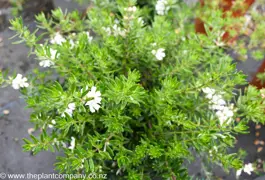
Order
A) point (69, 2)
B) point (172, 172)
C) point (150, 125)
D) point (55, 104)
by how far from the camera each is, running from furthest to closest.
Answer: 1. point (69, 2)
2. point (150, 125)
3. point (172, 172)
4. point (55, 104)

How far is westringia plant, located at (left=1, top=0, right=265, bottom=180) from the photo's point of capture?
4.39 ft

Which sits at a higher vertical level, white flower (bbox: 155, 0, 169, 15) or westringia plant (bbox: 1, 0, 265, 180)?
white flower (bbox: 155, 0, 169, 15)

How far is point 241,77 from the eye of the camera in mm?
1480

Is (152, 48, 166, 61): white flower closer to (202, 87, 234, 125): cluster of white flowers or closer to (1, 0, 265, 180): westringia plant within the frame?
(1, 0, 265, 180): westringia plant

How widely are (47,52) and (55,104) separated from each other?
0.99 ft

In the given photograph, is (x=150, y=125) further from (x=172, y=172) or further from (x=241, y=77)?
(x=241, y=77)

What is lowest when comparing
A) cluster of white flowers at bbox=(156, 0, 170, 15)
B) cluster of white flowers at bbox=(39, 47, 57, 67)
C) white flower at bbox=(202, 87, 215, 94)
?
white flower at bbox=(202, 87, 215, 94)

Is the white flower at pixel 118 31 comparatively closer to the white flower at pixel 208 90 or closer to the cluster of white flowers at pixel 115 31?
the cluster of white flowers at pixel 115 31

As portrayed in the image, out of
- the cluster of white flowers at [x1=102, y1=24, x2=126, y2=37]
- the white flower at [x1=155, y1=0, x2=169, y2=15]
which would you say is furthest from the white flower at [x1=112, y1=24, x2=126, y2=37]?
the white flower at [x1=155, y1=0, x2=169, y2=15]

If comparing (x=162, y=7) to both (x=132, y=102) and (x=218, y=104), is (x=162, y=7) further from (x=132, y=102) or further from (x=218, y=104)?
(x=132, y=102)

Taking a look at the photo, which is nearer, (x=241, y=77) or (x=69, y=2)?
(x=241, y=77)

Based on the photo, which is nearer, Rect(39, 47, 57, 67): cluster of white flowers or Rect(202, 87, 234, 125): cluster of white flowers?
Rect(39, 47, 57, 67): cluster of white flowers

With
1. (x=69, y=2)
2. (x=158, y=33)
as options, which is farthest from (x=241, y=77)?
(x=69, y=2)

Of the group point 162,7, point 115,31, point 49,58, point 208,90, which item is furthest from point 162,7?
point 49,58
